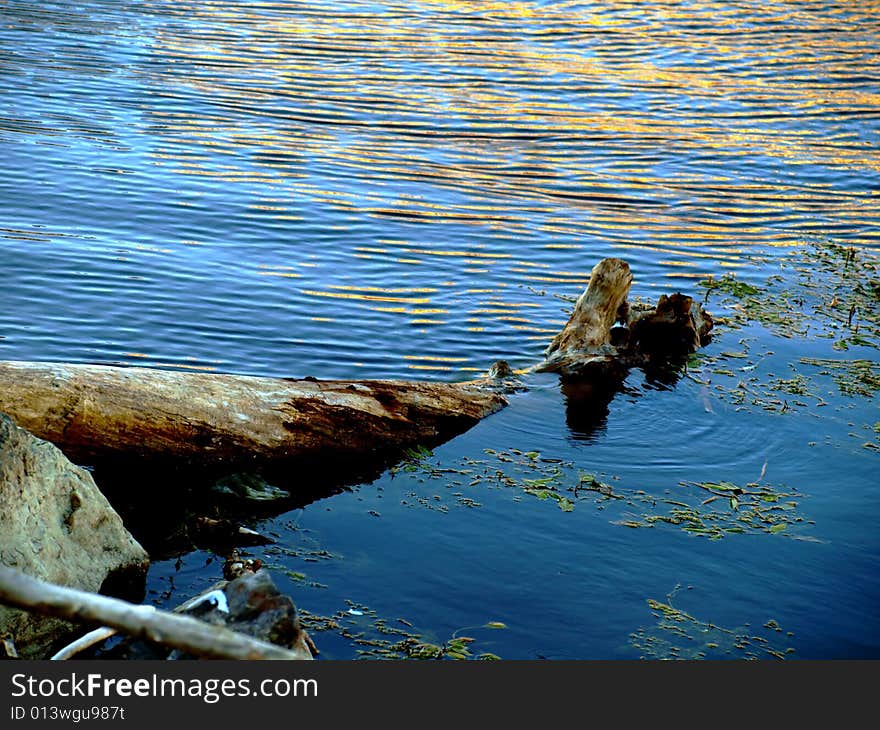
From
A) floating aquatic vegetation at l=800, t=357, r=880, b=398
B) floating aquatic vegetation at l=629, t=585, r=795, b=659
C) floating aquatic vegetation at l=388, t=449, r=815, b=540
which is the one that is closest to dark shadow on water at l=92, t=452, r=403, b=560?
floating aquatic vegetation at l=388, t=449, r=815, b=540

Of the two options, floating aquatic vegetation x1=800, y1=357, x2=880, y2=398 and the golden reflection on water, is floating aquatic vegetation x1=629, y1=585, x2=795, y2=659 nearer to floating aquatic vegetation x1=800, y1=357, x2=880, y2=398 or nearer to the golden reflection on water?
floating aquatic vegetation x1=800, y1=357, x2=880, y2=398

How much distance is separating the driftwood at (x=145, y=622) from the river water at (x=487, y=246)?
288 centimetres

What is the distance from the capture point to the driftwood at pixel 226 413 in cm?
896

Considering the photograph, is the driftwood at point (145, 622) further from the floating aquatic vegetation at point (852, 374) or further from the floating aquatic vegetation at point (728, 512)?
the floating aquatic vegetation at point (852, 374)

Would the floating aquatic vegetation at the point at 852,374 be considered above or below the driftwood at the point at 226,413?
below

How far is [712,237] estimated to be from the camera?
61.9 ft

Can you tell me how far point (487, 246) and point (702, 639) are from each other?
1038 centimetres

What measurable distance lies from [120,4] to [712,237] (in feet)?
66.7

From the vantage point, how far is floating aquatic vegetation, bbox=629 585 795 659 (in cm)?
788

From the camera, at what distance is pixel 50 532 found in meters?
7.67

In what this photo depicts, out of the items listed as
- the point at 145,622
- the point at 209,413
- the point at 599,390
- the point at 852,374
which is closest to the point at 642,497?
the point at 599,390

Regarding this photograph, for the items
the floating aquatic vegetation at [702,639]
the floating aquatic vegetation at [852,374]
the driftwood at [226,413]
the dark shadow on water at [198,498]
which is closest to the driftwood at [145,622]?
the floating aquatic vegetation at [702,639]

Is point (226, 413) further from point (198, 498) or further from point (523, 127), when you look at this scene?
point (523, 127)

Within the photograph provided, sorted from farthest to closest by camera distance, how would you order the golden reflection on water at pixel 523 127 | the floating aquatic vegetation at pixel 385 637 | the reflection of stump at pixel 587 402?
the golden reflection on water at pixel 523 127
the reflection of stump at pixel 587 402
the floating aquatic vegetation at pixel 385 637
